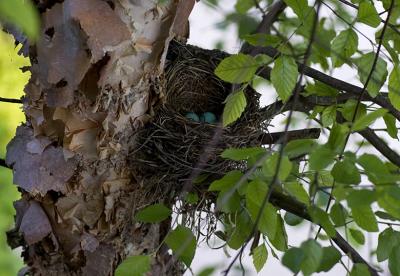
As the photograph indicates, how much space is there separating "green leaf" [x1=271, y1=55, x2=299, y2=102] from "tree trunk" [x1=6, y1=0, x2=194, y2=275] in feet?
0.70

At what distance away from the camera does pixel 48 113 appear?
1091mm

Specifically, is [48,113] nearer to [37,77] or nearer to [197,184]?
[37,77]

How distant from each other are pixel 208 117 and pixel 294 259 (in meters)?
0.63

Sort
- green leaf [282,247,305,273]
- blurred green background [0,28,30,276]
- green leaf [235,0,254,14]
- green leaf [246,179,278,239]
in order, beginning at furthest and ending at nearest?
blurred green background [0,28,30,276], green leaf [235,0,254,14], green leaf [246,179,278,239], green leaf [282,247,305,273]

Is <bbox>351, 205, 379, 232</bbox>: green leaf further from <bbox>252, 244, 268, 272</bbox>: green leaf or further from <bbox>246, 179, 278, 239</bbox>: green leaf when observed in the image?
<bbox>252, 244, 268, 272</bbox>: green leaf

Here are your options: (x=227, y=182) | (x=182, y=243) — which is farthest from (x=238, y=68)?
(x=182, y=243)

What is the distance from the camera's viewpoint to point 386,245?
3.42 feet

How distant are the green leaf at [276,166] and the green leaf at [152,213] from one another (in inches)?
10.9

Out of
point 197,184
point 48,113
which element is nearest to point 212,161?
point 197,184

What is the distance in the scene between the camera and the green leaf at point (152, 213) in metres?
1.06

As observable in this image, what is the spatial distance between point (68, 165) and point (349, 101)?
0.52 metres

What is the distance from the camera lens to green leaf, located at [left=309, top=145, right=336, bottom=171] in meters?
0.81

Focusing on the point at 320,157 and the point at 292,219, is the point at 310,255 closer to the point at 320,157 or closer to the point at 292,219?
the point at 320,157

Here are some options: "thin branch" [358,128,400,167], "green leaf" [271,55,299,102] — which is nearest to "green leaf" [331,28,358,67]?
"green leaf" [271,55,299,102]
